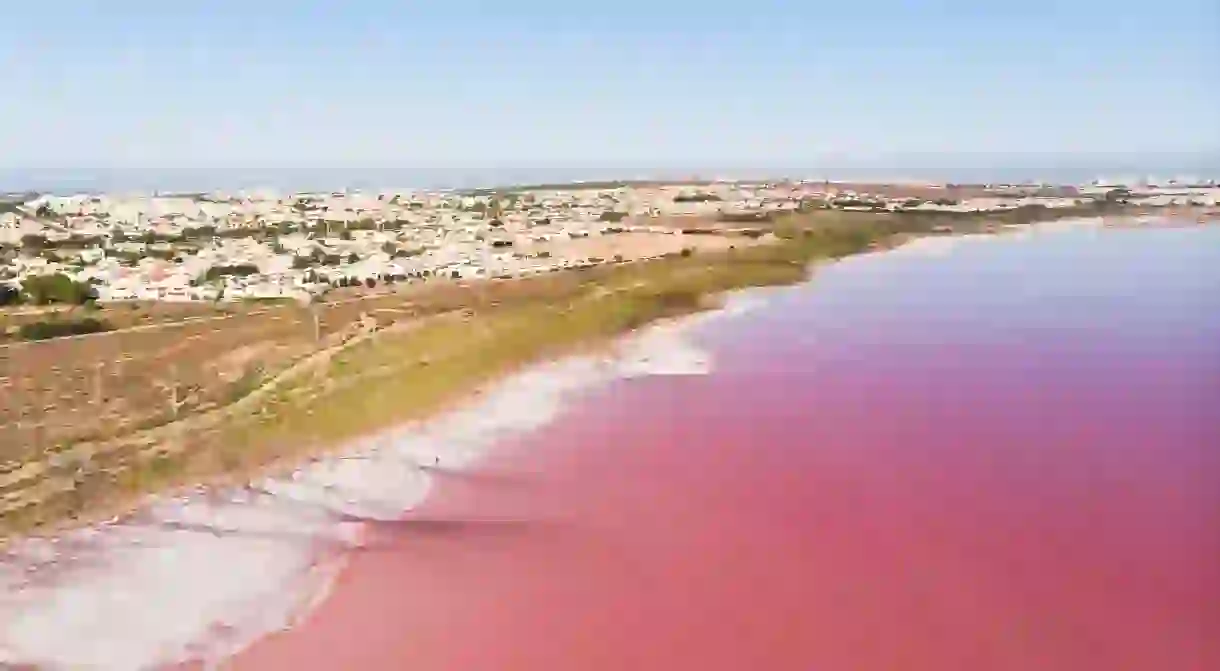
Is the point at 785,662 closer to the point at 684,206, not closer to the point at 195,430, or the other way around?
the point at 195,430

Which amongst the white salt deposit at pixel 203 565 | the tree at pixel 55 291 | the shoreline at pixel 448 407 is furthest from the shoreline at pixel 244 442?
the tree at pixel 55 291

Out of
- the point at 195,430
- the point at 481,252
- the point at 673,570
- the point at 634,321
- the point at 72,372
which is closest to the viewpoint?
the point at 673,570

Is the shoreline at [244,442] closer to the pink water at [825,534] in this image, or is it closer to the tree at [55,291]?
the pink water at [825,534]

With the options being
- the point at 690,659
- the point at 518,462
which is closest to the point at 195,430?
the point at 518,462

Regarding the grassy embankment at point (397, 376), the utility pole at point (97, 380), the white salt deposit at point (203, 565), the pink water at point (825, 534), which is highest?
the utility pole at point (97, 380)

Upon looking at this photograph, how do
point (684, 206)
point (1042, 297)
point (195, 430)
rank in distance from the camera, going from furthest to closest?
1. point (684, 206)
2. point (1042, 297)
3. point (195, 430)

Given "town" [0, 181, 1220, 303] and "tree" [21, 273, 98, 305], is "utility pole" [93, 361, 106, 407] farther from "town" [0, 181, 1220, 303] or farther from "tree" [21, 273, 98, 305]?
"town" [0, 181, 1220, 303]

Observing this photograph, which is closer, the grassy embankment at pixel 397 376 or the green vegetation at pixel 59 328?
the grassy embankment at pixel 397 376
